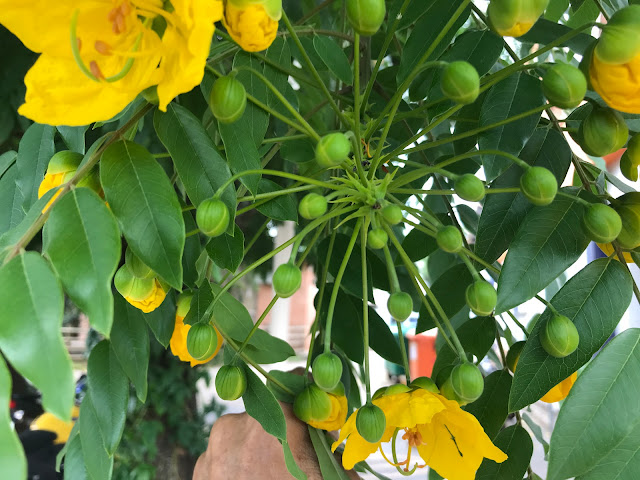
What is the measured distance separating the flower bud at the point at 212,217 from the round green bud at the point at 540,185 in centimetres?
20

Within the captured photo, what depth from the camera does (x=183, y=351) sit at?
586 millimetres

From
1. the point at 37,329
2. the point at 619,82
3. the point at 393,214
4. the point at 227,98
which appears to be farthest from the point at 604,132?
the point at 37,329

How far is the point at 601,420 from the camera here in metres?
0.37

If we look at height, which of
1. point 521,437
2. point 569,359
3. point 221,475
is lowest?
point 221,475

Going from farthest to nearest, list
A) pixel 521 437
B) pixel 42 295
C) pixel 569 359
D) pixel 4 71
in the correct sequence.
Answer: pixel 4 71 → pixel 521 437 → pixel 569 359 → pixel 42 295

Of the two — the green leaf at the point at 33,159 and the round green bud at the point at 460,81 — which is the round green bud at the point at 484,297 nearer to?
the round green bud at the point at 460,81

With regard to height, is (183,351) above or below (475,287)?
below

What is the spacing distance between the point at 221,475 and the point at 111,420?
0.14m

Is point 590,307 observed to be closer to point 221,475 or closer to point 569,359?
point 569,359

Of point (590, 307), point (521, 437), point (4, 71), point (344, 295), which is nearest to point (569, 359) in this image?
point (590, 307)

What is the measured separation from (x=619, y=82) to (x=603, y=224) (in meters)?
0.09

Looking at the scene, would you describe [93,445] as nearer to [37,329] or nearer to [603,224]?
[37,329]

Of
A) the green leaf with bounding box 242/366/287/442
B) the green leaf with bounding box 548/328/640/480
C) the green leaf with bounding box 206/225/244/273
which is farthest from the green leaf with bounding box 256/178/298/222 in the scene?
the green leaf with bounding box 548/328/640/480

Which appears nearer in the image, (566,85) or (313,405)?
(566,85)
